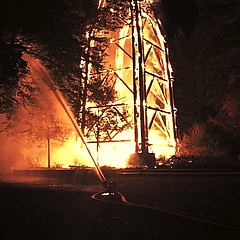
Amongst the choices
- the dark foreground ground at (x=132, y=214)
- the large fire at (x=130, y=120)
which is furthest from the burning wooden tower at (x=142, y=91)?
the dark foreground ground at (x=132, y=214)

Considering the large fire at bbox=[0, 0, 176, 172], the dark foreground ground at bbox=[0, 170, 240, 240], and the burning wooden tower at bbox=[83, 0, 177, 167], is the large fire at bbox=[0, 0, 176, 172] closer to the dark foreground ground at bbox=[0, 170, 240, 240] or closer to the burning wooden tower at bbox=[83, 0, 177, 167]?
the burning wooden tower at bbox=[83, 0, 177, 167]

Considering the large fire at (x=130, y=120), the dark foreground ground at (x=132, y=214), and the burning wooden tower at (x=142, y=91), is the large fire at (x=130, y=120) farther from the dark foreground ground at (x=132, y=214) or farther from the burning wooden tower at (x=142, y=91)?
the dark foreground ground at (x=132, y=214)

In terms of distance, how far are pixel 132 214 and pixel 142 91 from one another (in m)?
27.4

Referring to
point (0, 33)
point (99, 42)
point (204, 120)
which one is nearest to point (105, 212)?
point (0, 33)

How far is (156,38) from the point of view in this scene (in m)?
45.1

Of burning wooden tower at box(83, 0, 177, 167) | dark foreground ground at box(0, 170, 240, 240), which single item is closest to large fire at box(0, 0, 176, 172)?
burning wooden tower at box(83, 0, 177, 167)

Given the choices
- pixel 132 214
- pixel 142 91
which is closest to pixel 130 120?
pixel 142 91

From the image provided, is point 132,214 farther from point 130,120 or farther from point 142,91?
point 142,91

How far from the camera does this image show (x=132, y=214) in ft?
35.9

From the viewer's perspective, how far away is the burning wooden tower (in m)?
37.6

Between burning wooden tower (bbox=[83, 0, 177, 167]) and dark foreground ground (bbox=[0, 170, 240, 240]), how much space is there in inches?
757

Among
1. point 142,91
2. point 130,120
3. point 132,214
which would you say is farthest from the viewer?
point 130,120

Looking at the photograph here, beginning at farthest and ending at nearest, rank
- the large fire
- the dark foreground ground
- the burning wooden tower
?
the large fire < the burning wooden tower < the dark foreground ground

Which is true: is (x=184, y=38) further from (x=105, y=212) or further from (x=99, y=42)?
(x=105, y=212)
